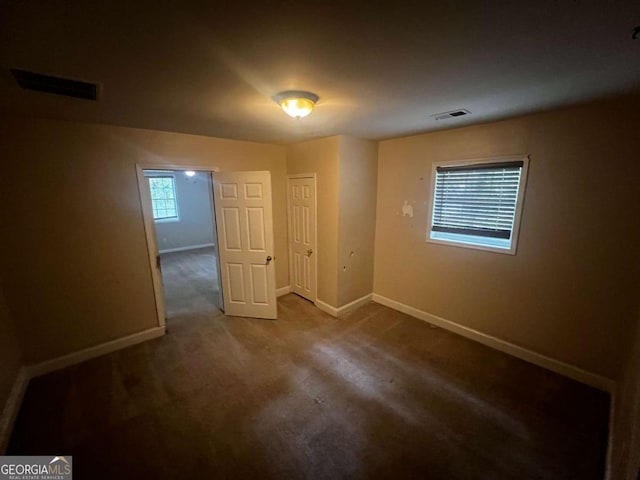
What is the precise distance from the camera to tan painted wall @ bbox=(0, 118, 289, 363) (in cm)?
227

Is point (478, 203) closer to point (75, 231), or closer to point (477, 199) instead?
point (477, 199)

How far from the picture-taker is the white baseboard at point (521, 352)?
2.27 m

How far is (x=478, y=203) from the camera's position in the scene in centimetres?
286

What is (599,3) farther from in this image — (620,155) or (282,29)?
(620,155)

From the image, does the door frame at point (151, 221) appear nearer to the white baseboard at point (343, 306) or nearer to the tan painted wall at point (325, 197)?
the tan painted wall at point (325, 197)

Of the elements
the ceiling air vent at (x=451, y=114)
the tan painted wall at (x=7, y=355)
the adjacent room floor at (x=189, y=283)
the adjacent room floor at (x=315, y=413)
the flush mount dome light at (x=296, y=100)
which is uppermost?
the ceiling air vent at (x=451, y=114)

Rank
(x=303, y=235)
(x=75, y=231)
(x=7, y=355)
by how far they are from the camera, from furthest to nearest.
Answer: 1. (x=303, y=235)
2. (x=75, y=231)
3. (x=7, y=355)

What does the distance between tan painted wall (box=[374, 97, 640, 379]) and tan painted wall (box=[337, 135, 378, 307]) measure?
25.0 inches

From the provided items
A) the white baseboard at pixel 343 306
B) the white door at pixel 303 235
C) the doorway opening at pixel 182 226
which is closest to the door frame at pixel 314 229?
the white door at pixel 303 235

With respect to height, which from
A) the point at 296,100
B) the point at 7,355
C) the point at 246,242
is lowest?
the point at 7,355

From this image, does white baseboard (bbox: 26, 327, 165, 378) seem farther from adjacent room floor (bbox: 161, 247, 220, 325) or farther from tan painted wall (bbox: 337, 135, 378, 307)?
tan painted wall (bbox: 337, 135, 378, 307)

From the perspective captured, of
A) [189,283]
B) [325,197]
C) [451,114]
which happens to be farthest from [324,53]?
[189,283]

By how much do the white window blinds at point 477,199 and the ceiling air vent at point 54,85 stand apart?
325 cm

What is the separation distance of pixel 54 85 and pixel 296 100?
1.48 metres
